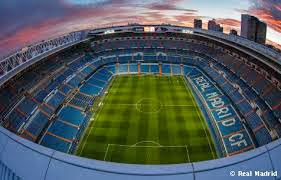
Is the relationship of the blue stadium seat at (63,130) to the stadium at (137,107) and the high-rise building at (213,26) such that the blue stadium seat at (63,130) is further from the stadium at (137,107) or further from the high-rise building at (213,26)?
the high-rise building at (213,26)

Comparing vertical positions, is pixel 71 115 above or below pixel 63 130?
above

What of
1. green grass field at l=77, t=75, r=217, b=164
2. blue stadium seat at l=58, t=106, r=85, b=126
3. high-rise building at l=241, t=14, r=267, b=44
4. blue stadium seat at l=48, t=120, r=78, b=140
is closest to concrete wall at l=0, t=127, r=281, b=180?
green grass field at l=77, t=75, r=217, b=164

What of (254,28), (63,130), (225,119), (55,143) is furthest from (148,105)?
(254,28)

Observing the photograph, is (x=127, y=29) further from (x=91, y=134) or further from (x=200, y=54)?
(x=91, y=134)

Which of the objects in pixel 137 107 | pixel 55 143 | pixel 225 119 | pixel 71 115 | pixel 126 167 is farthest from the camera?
pixel 137 107

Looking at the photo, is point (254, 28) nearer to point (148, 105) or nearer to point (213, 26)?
point (213, 26)

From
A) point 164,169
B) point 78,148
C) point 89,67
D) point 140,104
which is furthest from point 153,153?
point 89,67
